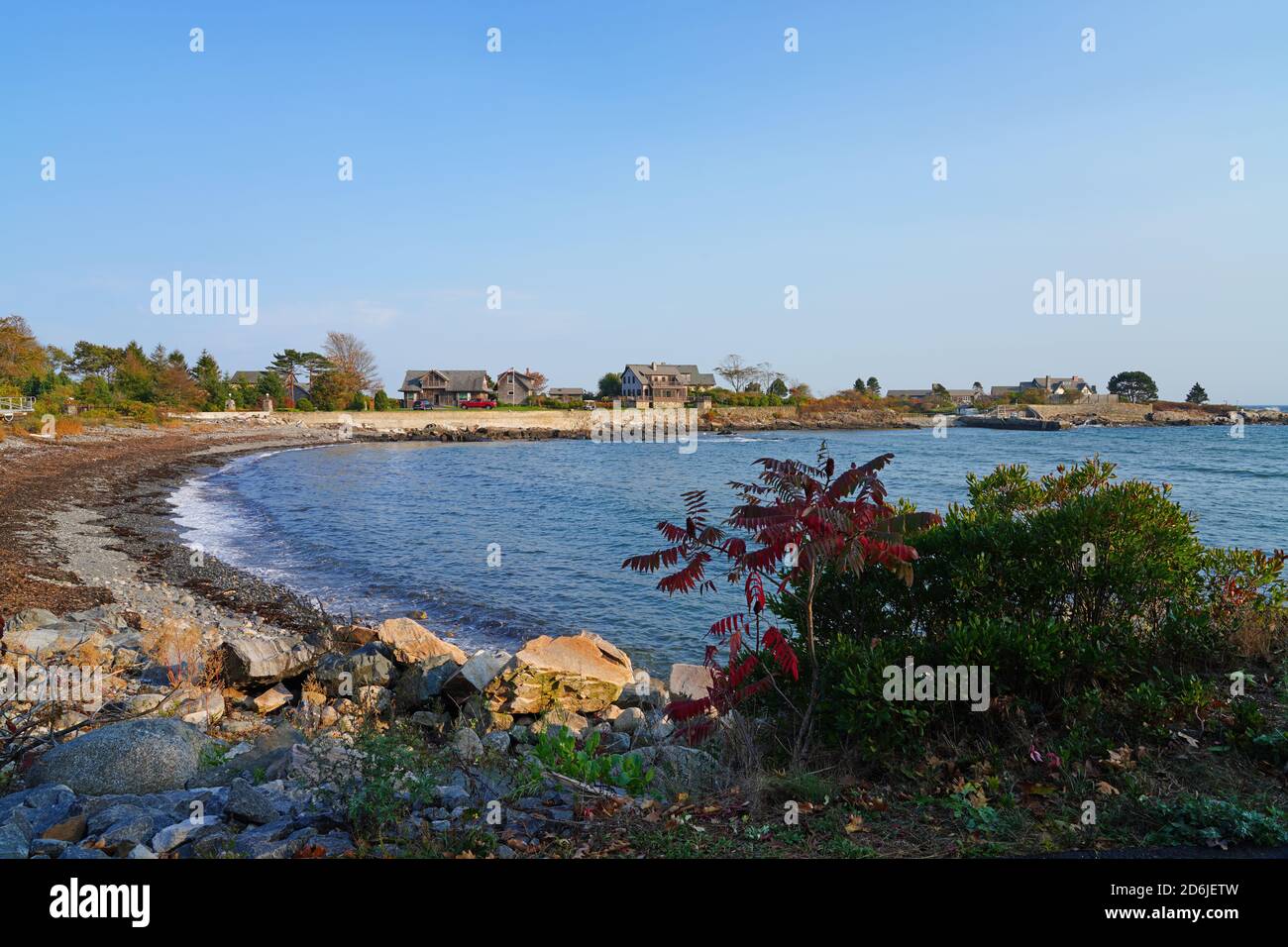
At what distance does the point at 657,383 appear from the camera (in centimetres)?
A: 13012

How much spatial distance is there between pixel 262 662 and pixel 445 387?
11557 centimetres

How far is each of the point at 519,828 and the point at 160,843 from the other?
223 centimetres

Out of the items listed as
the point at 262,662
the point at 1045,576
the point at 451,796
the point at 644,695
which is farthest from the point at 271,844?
the point at 644,695

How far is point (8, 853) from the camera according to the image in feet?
14.4

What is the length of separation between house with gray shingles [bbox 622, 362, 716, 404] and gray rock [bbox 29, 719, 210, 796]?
123 m

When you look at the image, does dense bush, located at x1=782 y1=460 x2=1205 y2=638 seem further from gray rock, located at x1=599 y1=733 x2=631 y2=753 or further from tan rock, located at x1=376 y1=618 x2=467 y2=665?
tan rock, located at x1=376 y1=618 x2=467 y2=665

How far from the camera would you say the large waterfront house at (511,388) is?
130000 millimetres

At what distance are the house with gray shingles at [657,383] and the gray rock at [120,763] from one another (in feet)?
404

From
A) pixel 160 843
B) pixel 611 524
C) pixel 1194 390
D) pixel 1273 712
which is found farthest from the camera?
pixel 1194 390

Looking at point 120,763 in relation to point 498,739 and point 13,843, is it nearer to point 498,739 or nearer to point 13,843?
point 13,843

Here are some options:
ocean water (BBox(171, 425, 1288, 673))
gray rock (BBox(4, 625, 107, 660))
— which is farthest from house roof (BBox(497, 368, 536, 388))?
gray rock (BBox(4, 625, 107, 660))

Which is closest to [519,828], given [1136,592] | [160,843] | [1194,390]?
[160,843]
